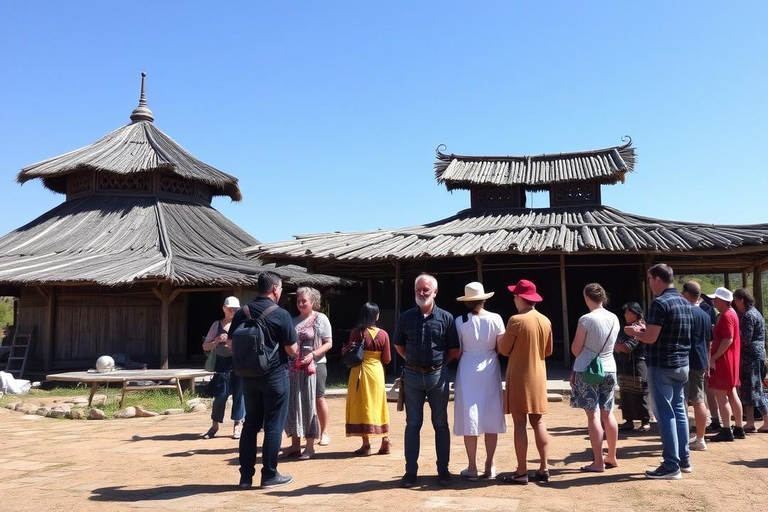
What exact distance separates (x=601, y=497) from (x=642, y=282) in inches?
414

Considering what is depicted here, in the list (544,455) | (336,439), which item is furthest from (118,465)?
(544,455)

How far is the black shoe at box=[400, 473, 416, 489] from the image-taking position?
503cm

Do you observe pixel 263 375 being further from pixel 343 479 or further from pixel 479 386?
pixel 479 386

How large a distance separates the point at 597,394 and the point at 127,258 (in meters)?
13.7

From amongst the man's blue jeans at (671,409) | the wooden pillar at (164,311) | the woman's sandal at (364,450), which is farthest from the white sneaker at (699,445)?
the wooden pillar at (164,311)

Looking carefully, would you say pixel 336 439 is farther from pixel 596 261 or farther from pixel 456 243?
pixel 596 261

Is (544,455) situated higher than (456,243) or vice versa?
(456,243)

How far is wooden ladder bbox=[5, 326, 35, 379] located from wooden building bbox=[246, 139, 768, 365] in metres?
6.33

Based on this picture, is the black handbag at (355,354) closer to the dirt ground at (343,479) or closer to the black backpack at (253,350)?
the dirt ground at (343,479)

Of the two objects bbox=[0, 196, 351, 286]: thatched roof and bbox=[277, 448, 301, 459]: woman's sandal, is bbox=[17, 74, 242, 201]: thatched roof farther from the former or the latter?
bbox=[277, 448, 301, 459]: woman's sandal

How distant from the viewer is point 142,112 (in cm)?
2294

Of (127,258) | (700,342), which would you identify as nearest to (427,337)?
(700,342)

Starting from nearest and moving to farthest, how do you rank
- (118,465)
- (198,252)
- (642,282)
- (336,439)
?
(118,465) → (336,439) → (642,282) → (198,252)

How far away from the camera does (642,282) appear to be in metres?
14.2
